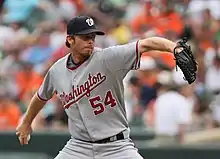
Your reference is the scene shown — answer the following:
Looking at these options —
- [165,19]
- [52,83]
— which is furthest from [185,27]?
[52,83]

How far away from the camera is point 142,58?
467 inches

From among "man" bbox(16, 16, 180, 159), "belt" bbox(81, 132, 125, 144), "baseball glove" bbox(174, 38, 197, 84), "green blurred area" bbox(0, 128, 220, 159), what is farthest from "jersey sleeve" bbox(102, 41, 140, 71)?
"green blurred area" bbox(0, 128, 220, 159)

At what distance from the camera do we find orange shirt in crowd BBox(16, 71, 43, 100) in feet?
39.9

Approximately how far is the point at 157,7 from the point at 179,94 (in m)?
3.16

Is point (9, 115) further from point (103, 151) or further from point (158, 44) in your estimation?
point (158, 44)

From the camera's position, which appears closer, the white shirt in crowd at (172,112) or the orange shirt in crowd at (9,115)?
the white shirt in crowd at (172,112)

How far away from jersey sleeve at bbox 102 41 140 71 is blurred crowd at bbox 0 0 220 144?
13.2 ft

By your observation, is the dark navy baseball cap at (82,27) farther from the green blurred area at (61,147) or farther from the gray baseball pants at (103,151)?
the green blurred area at (61,147)

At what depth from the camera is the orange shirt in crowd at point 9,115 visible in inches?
445

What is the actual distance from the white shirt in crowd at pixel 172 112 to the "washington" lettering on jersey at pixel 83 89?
3857 mm

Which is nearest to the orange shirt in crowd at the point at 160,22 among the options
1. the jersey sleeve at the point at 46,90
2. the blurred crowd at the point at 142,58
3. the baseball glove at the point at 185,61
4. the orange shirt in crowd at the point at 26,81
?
the blurred crowd at the point at 142,58

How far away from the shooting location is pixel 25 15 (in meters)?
14.1

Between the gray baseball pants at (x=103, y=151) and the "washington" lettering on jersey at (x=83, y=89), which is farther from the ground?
the "washington" lettering on jersey at (x=83, y=89)

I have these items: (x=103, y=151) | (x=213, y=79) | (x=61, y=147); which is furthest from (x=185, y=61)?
(x=213, y=79)
